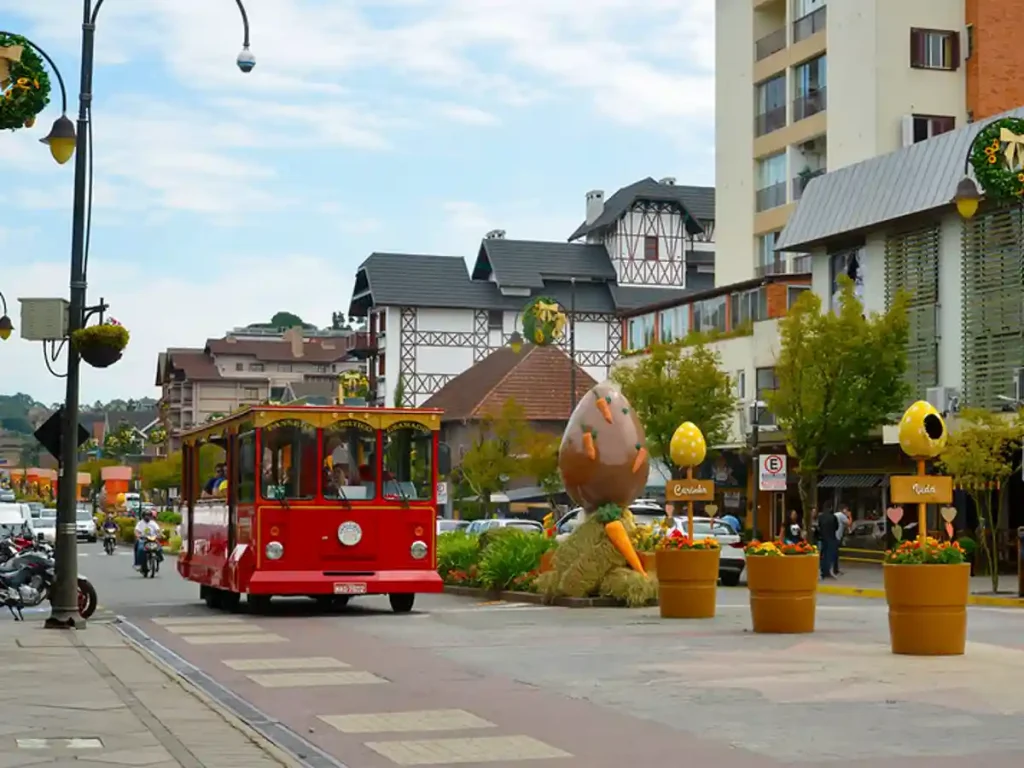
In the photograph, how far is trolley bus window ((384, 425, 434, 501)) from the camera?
996 inches

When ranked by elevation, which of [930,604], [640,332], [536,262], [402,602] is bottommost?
[402,602]

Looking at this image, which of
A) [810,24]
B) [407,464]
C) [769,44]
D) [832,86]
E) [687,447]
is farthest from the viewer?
[769,44]

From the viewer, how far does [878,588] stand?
117ft

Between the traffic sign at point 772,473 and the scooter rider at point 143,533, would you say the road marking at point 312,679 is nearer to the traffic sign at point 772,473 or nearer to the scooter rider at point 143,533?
the traffic sign at point 772,473

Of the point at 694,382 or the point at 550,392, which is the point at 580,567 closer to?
the point at 694,382

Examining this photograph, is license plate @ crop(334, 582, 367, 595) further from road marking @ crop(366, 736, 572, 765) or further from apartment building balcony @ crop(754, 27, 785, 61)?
apartment building balcony @ crop(754, 27, 785, 61)

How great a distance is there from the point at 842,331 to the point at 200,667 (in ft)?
92.5

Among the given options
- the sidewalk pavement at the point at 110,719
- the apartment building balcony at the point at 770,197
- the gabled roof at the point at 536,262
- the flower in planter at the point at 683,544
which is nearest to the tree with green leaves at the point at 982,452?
the flower in planter at the point at 683,544

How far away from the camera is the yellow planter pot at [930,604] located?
17266 millimetres

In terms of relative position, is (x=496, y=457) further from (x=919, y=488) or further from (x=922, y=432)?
(x=919, y=488)

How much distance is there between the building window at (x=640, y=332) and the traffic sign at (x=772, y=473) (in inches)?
896

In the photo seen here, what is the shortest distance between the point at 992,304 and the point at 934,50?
17.5 m

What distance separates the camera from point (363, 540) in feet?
81.8

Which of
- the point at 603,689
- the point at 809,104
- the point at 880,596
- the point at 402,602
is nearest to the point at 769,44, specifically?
the point at 809,104
